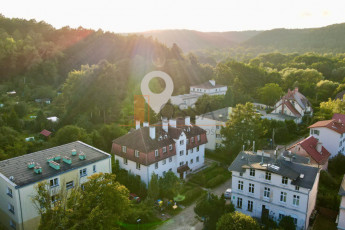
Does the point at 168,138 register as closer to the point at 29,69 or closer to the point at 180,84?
the point at 180,84

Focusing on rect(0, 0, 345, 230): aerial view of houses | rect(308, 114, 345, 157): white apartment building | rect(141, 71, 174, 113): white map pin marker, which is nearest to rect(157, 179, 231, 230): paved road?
rect(0, 0, 345, 230): aerial view of houses

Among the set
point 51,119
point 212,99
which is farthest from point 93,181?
point 212,99

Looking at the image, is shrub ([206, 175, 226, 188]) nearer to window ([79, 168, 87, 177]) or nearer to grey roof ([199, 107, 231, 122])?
grey roof ([199, 107, 231, 122])

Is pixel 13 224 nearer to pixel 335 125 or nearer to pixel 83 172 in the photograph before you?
pixel 83 172

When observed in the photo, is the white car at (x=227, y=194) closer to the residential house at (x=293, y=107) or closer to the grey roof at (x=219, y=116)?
the grey roof at (x=219, y=116)

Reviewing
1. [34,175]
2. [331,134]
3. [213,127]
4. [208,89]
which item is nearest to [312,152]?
[331,134]

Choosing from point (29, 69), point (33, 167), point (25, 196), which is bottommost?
point (25, 196)
